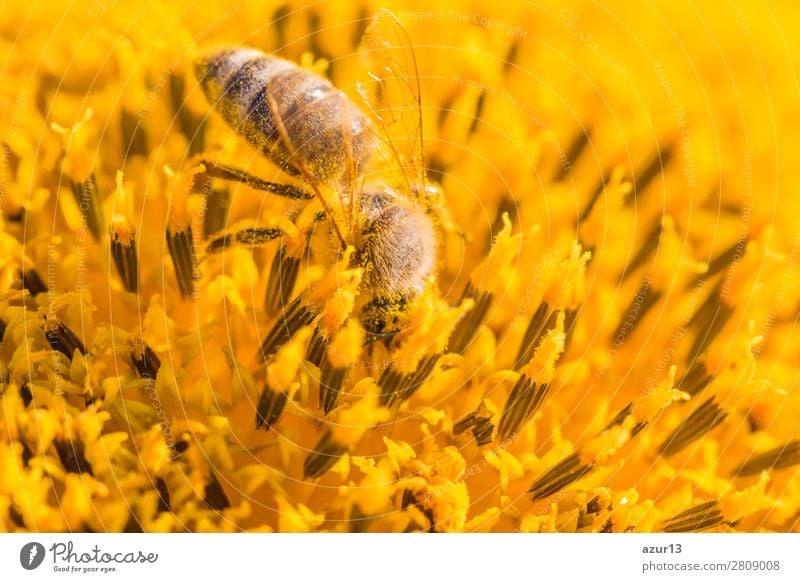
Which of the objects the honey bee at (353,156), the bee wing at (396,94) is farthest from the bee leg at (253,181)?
the bee wing at (396,94)

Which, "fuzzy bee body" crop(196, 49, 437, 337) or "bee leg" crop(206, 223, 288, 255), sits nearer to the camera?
"fuzzy bee body" crop(196, 49, 437, 337)

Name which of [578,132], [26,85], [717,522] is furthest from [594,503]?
[26,85]

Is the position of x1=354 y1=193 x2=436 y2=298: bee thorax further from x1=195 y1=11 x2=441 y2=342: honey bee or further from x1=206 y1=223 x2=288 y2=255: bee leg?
x1=206 y1=223 x2=288 y2=255: bee leg

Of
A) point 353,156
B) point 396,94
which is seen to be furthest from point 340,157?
point 396,94

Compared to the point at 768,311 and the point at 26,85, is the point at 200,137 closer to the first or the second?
the point at 26,85

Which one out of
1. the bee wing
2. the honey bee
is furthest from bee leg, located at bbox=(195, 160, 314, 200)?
the bee wing

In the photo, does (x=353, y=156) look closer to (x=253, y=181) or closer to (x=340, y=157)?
(x=340, y=157)

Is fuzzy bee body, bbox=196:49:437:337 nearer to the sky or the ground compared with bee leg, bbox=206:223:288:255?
nearer to the sky

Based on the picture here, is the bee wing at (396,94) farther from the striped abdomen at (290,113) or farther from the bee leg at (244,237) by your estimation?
the bee leg at (244,237)

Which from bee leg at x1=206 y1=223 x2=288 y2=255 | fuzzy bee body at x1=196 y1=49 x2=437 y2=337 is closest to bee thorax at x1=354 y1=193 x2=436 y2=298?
fuzzy bee body at x1=196 y1=49 x2=437 y2=337
